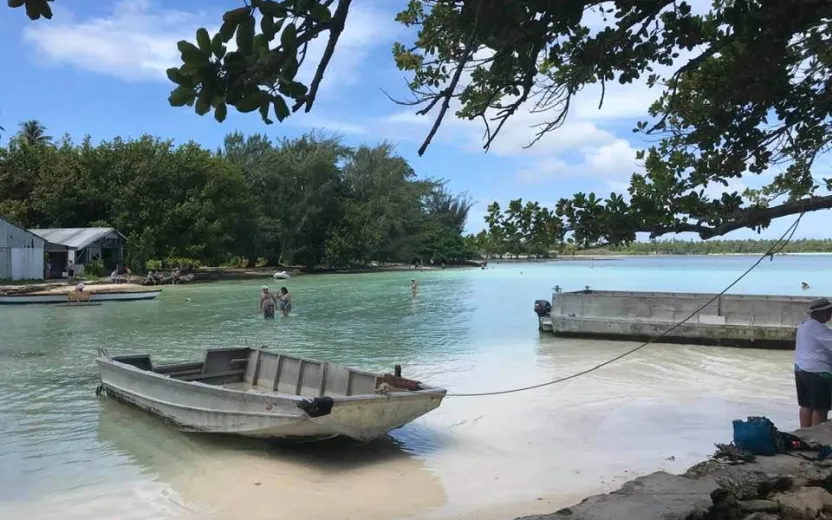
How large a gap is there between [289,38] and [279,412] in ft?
19.3

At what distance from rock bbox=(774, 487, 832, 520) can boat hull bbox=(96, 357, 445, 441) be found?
13.5 ft

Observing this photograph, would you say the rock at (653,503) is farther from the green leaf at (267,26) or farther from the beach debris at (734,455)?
the green leaf at (267,26)

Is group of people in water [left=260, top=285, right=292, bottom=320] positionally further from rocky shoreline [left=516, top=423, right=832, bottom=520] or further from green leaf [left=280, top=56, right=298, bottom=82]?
green leaf [left=280, top=56, right=298, bottom=82]

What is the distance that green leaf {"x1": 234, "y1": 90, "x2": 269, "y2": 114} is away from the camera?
256cm

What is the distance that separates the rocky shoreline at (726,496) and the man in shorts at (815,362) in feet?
5.12

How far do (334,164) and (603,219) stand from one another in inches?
2569

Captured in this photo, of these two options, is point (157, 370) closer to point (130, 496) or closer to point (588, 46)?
point (130, 496)

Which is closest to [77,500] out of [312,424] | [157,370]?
[312,424]

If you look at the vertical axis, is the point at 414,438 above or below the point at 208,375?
below

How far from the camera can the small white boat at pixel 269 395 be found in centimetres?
760

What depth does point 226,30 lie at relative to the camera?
8.25 ft

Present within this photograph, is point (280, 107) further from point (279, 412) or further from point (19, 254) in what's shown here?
point (19, 254)

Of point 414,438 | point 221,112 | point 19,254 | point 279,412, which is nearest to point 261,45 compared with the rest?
point 221,112

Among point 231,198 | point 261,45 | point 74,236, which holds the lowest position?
point 261,45
